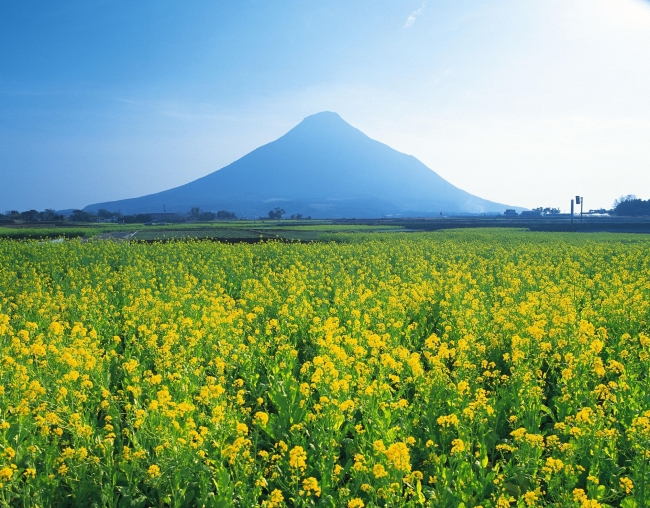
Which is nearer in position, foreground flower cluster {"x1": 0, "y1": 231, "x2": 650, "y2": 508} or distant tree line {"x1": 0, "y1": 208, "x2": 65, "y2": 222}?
foreground flower cluster {"x1": 0, "y1": 231, "x2": 650, "y2": 508}

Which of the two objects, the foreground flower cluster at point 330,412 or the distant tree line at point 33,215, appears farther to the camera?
the distant tree line at point 33,215

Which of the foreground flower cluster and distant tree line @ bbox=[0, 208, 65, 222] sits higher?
distant tree line @ bbox=[0, 208, 65, 222]

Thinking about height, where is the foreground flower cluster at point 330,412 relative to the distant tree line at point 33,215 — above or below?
below

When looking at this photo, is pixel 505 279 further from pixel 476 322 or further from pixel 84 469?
pixel 84 469

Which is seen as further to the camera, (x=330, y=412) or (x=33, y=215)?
(x=33, y=215)

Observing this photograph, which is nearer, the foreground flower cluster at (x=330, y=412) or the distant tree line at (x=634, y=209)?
the foreground flower cluster at (x=330, y=412)

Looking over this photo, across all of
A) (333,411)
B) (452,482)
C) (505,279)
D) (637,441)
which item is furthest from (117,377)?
(505,279)

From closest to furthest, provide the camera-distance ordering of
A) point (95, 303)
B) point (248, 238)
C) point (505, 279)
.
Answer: point (95, 303), point (505, 279), point (248, 238)

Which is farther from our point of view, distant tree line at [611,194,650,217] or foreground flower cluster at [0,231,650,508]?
distant tree line at [611,194,650,217]

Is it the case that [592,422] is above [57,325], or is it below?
below

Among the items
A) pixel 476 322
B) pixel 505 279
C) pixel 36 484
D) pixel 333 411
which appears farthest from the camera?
pixel 505 279

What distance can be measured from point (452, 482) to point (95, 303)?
1010cm

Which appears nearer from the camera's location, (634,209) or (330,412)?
(330,412)

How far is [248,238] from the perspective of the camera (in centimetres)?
5075
